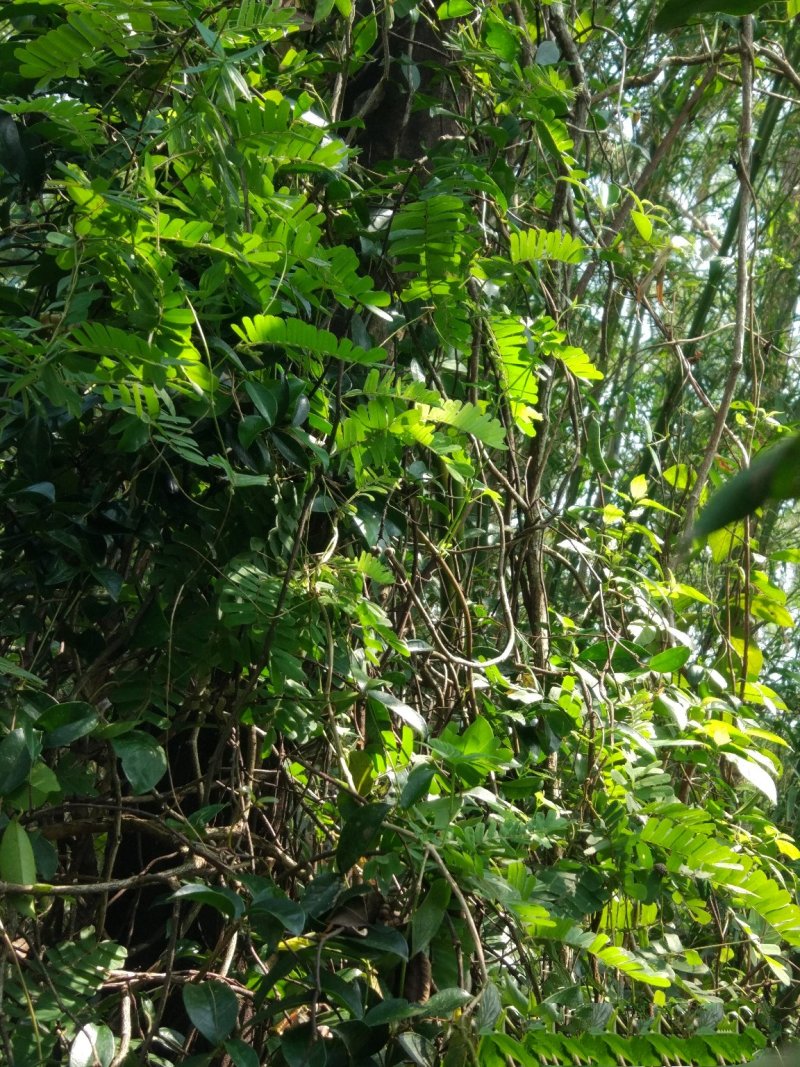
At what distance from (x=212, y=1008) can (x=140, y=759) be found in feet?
0.68

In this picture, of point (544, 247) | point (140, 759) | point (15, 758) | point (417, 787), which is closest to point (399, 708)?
point (417, 787)

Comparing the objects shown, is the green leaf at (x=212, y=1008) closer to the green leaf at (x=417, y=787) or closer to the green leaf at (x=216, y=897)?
the green leaf at (x=216, y=897)

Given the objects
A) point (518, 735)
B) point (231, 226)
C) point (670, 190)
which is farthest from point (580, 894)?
point (670, 190)

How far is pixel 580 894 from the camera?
43.4 inches

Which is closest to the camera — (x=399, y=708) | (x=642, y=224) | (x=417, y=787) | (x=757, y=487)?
(x=757, y=487)

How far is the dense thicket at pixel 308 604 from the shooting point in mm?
863

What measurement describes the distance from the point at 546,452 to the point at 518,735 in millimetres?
411

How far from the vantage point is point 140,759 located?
0.91 m

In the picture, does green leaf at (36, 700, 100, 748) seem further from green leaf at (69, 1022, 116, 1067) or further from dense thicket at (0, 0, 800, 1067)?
green leaf at (69, 1022, 116, 1067)

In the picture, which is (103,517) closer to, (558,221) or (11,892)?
(11,892)

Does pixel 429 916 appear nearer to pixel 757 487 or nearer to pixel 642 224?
pixel 757 487

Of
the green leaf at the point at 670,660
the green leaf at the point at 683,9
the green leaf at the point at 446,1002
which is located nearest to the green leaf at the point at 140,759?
the green leaf at the point at 446,1002

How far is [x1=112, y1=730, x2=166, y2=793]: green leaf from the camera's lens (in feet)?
2.96

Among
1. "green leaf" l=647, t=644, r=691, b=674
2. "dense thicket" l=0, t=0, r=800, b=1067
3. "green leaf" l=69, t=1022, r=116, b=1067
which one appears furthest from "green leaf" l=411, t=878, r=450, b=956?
"green leaf" l=647, t=644, r=691, b=674
